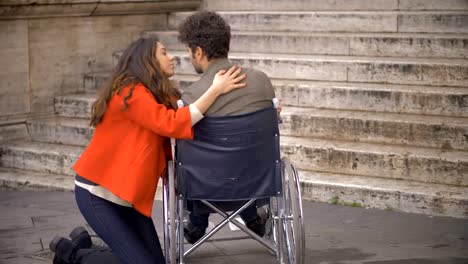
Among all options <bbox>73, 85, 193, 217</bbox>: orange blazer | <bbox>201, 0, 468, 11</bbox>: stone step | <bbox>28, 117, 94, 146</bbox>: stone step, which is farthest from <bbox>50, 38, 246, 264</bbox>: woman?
<bbox>201, 0, 468, 11</bbox>: stone step

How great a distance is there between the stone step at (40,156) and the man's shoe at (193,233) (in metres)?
3.11

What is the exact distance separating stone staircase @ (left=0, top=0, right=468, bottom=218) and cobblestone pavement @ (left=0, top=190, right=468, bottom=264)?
0.24 metres

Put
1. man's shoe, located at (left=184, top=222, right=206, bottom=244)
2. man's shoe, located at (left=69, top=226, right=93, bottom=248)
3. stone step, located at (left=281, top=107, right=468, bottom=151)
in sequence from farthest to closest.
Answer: stone step, located at (left=281, top=107, right=468, bottom=151) < man's shoe, located at (left=184, top=222, right=206, bottom=244) < man's shoe, located at (left=69, top=226, right=93, bottom=248)

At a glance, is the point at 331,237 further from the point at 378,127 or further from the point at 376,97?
the point at 376,97

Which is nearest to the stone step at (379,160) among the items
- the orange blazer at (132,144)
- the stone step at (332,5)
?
the stone step at (332,5)

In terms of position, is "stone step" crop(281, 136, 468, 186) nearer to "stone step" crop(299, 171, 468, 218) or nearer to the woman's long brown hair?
"stone step" crop(299, 171, 468, 218)

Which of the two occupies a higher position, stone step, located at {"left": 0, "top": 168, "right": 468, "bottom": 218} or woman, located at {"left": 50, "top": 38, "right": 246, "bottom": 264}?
woman, located at {"left": 50, "top": 38, "right": 246, "bottom": 264}

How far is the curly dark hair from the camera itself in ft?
17.8

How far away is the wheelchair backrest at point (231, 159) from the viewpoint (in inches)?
210

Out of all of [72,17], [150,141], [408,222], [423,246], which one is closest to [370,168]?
[408,222]

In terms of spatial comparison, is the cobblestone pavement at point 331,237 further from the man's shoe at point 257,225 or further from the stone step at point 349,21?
the stone step at point 349,21

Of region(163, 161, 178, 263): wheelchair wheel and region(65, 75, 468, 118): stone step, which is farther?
region(65, 75, 468, 118): stone step

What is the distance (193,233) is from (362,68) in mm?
3396

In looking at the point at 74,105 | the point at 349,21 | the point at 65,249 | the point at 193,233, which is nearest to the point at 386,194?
the point at 193,233
